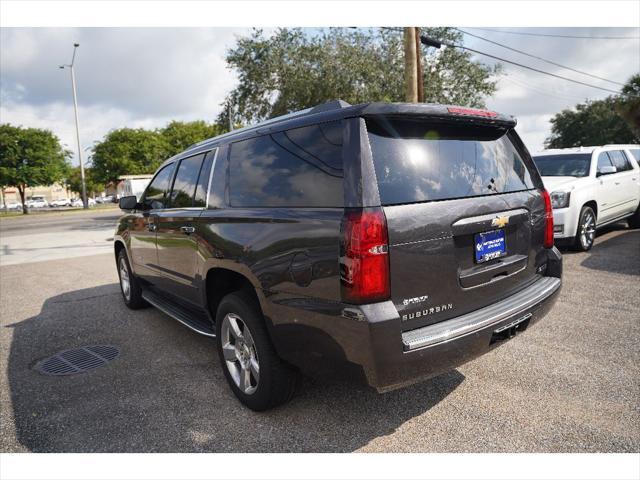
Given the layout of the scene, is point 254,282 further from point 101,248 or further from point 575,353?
point 101,248

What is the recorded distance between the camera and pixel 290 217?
2428 millimetres

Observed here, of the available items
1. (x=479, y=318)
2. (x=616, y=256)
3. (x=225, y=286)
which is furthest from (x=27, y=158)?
(x=479, y=318)

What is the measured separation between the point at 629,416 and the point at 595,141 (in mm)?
52772

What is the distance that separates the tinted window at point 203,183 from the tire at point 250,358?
92cm

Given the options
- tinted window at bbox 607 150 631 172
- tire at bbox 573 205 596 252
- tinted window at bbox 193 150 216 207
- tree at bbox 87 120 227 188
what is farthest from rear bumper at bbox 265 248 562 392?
tree at bbox 87 120 227 188

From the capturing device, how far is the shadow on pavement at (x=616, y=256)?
6109 millimetres

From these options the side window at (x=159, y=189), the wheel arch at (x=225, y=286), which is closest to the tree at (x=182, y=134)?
the side window at (x=159, y=189)

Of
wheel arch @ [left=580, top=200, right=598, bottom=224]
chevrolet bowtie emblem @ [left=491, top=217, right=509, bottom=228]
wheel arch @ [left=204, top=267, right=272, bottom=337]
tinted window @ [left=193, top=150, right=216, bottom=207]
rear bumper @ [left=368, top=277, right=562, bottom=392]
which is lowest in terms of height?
rear bumper @ [left=368, top=277, right=562, bottom=392]

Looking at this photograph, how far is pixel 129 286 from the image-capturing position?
5.43 m

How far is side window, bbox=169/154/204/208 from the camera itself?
12.1ft

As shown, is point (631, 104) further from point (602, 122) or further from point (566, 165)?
point (566, 165)

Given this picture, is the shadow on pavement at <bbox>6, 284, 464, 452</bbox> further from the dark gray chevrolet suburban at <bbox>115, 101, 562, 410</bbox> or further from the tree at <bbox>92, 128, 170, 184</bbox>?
the tree at <bbox>92, 128, 170, 184</bbox>

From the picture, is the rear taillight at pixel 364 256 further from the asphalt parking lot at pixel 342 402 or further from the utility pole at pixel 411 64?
the utility pole at pixel 411 64

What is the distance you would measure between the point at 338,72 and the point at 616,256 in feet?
37.2
